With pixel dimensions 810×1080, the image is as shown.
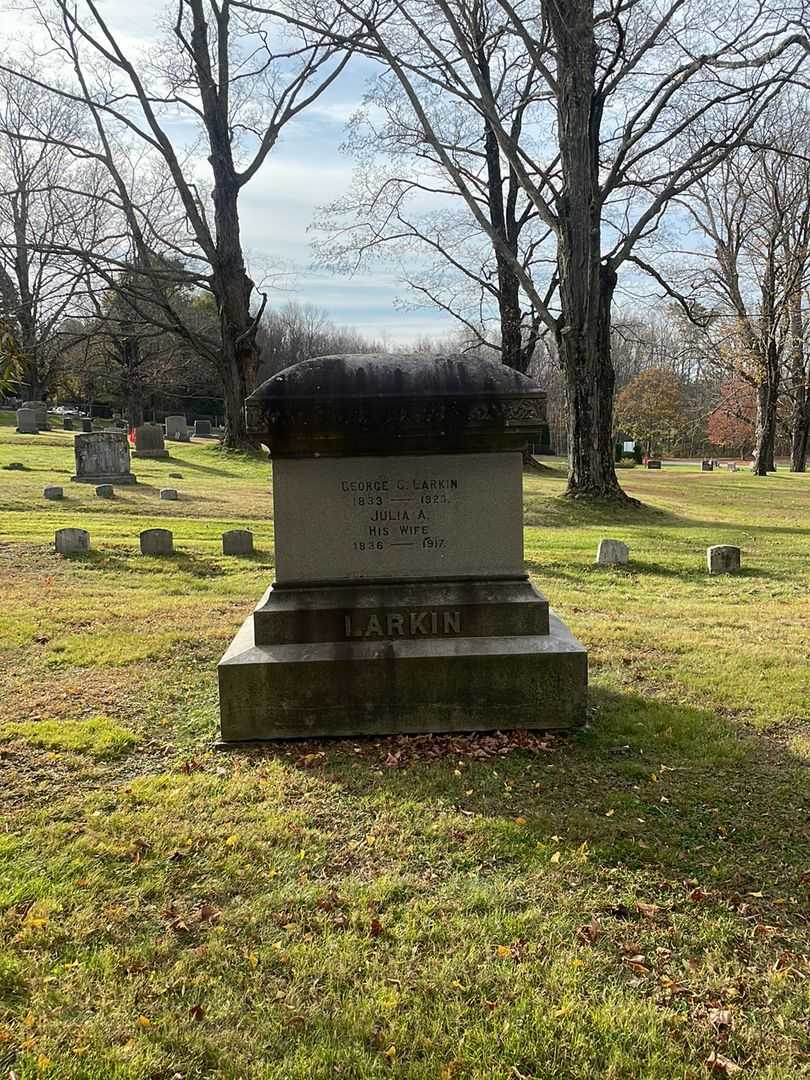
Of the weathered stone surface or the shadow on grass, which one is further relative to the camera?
the weathered stone surface

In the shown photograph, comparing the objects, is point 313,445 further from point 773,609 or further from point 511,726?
point 773,609

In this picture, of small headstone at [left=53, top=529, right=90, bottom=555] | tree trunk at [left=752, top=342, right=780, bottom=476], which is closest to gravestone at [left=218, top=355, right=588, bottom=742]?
small headstone at [left=53, top=529, right=90, bottom=555]

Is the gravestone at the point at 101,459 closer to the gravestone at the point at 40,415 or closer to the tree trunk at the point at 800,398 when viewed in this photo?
the gravestone at the point at 40,415

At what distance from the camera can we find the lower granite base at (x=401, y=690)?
4.18 meters

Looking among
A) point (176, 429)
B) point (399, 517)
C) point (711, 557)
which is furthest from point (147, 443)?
point (399, 517)

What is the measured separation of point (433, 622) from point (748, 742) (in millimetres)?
1906

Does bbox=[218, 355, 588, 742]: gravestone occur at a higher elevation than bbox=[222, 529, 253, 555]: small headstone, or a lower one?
higher

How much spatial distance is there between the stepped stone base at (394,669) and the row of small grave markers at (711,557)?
6.18 m

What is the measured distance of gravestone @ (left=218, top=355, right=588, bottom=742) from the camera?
4.19m

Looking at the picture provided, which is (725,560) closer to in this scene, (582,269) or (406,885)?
(582,269)

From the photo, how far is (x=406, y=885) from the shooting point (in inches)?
112

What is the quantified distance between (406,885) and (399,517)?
A: 2184 mm

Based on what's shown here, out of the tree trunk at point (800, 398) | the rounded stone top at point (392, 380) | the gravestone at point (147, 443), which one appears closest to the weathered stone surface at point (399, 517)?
the rounded stone top at point (392, 380)

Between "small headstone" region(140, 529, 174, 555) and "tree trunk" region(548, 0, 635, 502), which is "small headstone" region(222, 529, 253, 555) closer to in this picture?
"small headstone" region(140, 529, 174, 555)
